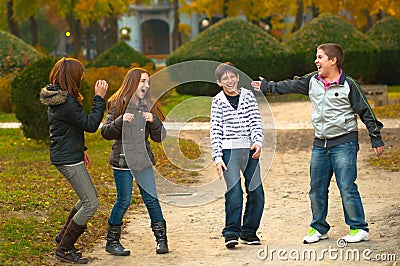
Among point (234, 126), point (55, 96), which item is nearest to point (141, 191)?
point (234, 126)

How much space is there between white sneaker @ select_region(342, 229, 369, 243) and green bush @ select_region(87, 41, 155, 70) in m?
20.9

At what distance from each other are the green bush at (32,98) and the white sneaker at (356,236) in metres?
8.14

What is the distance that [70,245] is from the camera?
6.48 m

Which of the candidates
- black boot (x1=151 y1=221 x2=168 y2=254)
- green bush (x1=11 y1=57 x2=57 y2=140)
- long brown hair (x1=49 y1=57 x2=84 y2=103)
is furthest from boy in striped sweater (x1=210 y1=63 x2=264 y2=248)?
green bush (x1=11 y1=57 x2=57 y2=140)

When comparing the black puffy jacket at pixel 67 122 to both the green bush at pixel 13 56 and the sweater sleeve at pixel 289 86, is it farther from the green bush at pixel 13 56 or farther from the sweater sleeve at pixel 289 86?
the green bush at pixel 13 56

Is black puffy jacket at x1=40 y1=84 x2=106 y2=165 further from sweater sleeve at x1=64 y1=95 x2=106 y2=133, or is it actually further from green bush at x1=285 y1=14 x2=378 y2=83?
green bush at x1=285 y1=14 x2=378 y2=83

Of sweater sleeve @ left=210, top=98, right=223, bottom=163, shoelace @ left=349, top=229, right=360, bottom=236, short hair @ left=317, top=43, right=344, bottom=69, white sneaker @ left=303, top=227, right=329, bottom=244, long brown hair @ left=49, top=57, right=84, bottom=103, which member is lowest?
white sneaker @ left=303, top=227, right=329, bottom=244

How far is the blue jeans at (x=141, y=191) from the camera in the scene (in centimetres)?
655

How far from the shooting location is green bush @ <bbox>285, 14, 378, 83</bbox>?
26.2 metres

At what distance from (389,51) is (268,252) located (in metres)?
22.9

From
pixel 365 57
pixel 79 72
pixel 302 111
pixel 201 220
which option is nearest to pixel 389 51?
pixel 365 57

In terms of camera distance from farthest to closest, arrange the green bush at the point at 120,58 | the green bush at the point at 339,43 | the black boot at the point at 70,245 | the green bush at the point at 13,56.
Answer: the green bush at the point at 120,58 → the green bush at the point at 339,43 → the green bush at the point at 13,56 → the black boot at the point at 70,245

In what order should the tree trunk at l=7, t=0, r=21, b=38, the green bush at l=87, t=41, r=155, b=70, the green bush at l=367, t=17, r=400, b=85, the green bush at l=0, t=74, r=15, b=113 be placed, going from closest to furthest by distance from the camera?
the green bush at l=0, t=74, r=15, b=113
the green bush at l=87, t=41, r=155, b=70
the green bush at l=367, t=17, r=400, b=85
the tree trunk at l=7, t=0, r=21, b=38

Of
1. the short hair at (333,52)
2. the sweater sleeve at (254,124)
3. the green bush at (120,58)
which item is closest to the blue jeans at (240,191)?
the sweater sleeve at (254,124)
